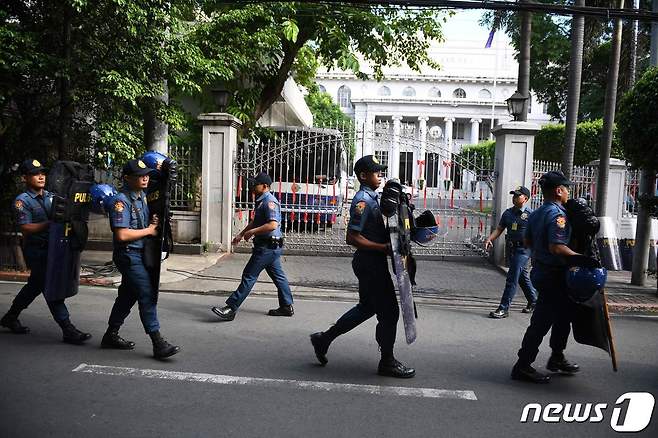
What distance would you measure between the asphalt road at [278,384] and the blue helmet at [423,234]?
1201mm

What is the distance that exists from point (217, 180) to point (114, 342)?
6959 mm

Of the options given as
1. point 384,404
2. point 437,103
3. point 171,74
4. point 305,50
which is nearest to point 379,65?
point 305,50

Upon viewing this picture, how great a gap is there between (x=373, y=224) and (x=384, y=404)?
143 centimetres

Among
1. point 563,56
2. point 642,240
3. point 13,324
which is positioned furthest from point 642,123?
point 563,56

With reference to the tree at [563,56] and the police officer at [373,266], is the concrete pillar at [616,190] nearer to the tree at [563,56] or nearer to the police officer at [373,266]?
the tree at [563,56]

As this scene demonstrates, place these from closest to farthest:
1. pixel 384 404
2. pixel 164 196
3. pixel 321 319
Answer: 1. pixel 384 404
2. pixel 164 196
3. pixel 321 319

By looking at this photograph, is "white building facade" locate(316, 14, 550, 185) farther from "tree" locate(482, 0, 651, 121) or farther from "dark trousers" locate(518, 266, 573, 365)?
"dark trousers" locate(518, 266, 573, 365)

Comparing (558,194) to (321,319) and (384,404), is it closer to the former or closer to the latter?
(384,404)

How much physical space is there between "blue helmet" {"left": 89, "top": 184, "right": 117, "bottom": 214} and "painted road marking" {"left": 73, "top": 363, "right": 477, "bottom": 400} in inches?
54.4

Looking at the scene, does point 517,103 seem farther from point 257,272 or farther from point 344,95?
point 344,95

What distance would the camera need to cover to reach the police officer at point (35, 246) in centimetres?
555

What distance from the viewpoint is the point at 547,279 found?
4.87 meters

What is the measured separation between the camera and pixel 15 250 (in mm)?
9242

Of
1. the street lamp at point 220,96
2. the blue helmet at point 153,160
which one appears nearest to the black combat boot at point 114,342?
the blue helmet at point 153,160
